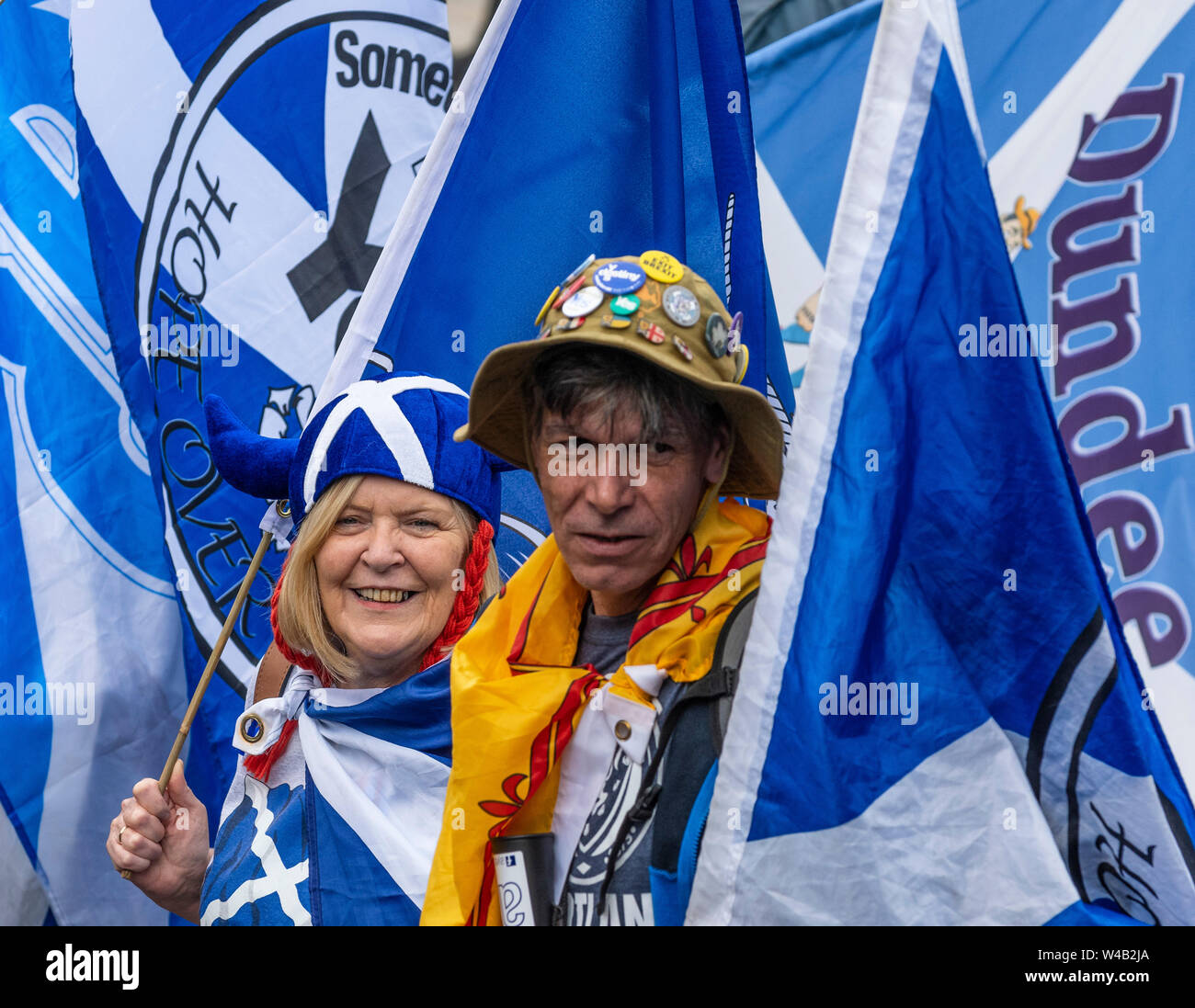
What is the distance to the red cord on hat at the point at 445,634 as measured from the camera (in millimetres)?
2619

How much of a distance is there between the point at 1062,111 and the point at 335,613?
107 inches

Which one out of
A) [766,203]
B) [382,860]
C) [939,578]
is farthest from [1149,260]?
[382,860]

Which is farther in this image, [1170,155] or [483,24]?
[483,24]

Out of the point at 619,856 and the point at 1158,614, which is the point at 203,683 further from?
the point at 1158,614

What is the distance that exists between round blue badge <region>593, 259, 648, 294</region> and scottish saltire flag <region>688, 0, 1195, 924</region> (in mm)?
296

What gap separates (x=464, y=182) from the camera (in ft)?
10.1

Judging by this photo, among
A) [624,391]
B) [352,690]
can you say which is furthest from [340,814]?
[624,391]

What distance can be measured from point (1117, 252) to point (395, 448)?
230 cm

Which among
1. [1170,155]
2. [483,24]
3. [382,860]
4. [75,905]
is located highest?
[483,24]

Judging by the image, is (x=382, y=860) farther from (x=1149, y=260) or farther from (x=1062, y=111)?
(x=1062, y=111)

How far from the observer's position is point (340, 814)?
Result: 244cm
